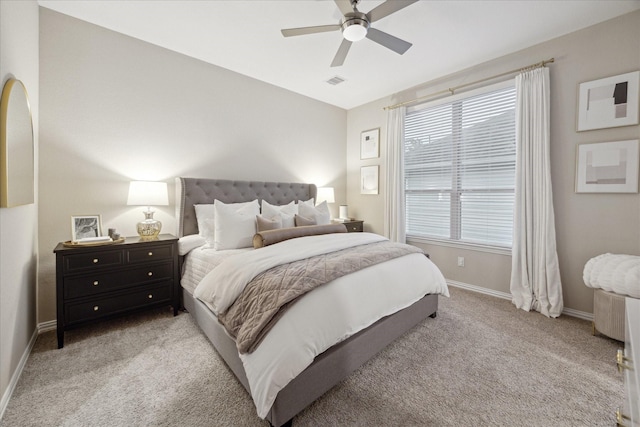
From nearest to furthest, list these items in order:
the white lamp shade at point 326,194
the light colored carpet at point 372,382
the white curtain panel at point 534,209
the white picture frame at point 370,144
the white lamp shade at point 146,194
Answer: the light colored carpet at point 372,382 < the white lamp shade at point 146,194 < the white curtain panel at point 534,209 < the white lamp shade at point 326,194 < the white picture frame at point 370,144

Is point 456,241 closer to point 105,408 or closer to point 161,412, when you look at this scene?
point 161,412

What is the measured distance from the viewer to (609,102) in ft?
8.40

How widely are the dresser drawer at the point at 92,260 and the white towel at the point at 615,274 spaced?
420 cm

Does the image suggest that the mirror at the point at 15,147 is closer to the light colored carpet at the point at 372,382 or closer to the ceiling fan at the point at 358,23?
the light colored carpet at the point at 372,382

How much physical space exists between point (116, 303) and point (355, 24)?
10.4ft

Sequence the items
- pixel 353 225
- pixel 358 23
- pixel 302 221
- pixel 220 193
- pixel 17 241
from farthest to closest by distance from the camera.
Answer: pixel 353 225 → pixel 220 193 → pixel 302 221 → pixel 358 23 → pixel 17 241

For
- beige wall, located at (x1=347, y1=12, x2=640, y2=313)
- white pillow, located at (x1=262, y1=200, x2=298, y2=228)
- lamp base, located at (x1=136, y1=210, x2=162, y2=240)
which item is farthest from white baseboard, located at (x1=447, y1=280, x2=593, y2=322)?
lamp base, located at (x1=136, y1=210, x2=162, y2=240)

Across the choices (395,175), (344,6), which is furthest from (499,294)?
→ (344,6)

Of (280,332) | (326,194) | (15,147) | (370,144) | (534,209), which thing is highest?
(370,144)

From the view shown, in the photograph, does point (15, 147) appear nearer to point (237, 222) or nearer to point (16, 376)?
point (16, 376)

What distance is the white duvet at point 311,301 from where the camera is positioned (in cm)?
138

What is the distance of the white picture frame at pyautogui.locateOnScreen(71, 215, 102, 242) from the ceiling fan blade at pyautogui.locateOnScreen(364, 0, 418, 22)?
3063 millimetres

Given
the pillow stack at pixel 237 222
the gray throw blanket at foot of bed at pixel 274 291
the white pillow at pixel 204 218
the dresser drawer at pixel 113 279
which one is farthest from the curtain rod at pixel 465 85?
the dresser drawer at pixel 113 279

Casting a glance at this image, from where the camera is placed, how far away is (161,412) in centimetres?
155
